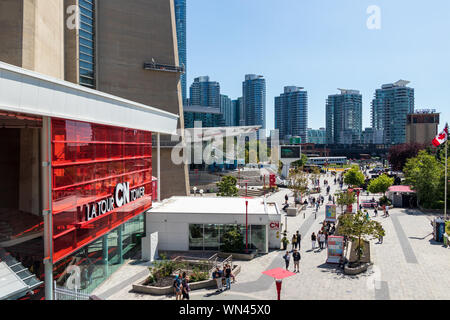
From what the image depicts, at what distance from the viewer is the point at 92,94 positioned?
16.1 meters

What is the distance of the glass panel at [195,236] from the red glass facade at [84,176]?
13.3ft

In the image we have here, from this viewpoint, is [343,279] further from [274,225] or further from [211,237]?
[211,237]

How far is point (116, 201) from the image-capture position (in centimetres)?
1911

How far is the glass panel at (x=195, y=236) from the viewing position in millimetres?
23047

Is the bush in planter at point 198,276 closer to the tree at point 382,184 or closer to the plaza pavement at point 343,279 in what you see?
the plaza pavement at point 343,279

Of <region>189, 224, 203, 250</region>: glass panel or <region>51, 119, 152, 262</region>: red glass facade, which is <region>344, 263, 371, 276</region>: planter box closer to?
<region>189, 224, 203, 250</region>: glass panel

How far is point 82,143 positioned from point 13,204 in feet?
34.1

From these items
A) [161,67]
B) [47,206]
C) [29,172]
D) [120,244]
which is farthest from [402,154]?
[47,206]

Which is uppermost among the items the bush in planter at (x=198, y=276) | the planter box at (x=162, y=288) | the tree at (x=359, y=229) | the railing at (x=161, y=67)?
the railing at (x=161, y=67)

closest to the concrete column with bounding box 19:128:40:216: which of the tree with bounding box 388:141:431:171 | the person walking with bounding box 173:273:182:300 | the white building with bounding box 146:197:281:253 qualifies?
the white building with bounding box 146:197:281:253

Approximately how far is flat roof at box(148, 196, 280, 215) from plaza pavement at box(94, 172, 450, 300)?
3287 mm

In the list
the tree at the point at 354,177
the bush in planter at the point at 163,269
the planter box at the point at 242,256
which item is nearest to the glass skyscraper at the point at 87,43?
the planter box at the point at 242,256
